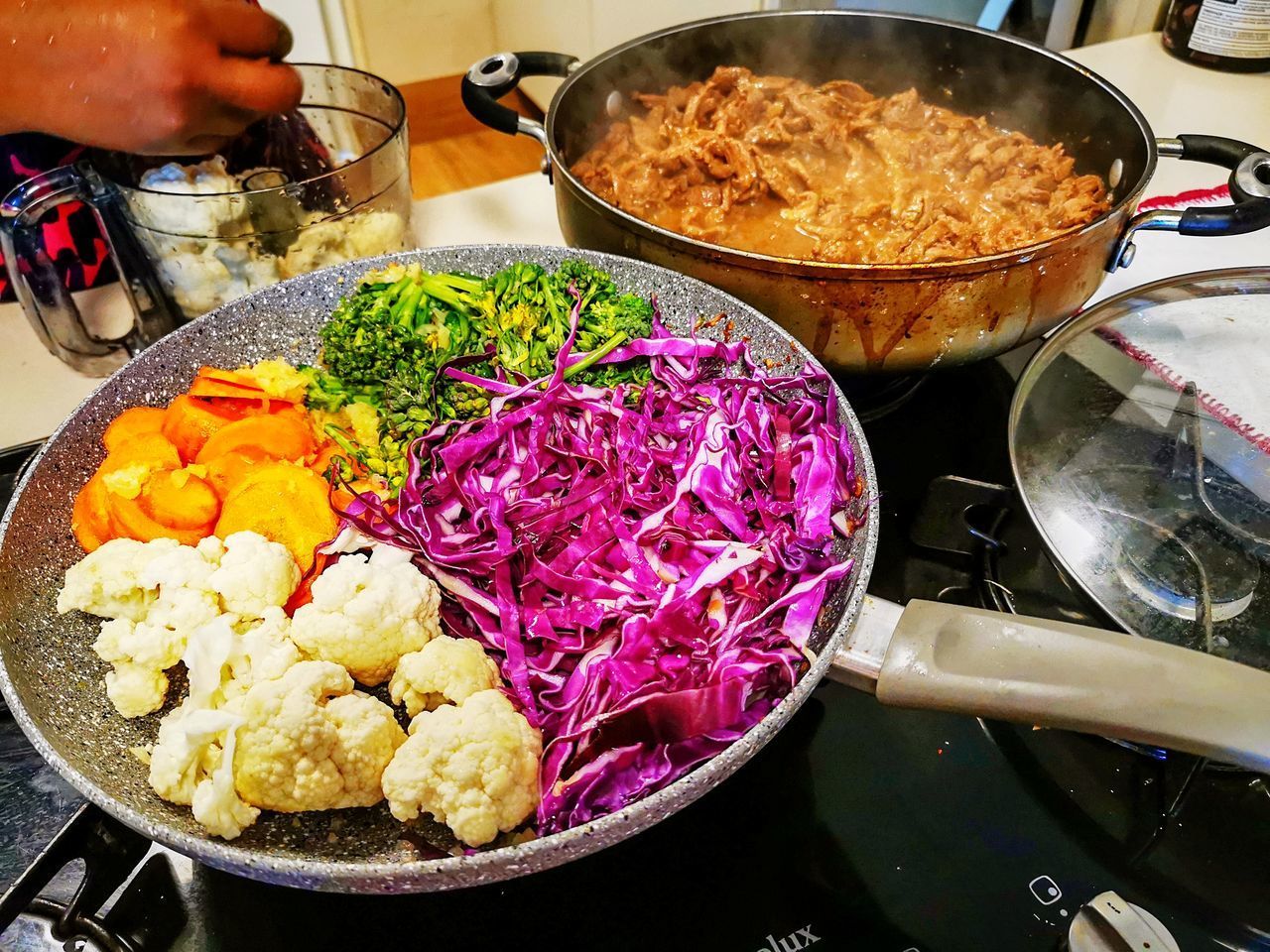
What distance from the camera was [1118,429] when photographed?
47.3 inches

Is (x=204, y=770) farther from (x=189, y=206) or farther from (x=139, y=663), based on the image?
(x=189, y=206)

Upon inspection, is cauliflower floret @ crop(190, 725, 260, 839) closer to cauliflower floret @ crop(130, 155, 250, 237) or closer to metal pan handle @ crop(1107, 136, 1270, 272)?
cauliflower floret @ crop(130, 155, 250, 237)

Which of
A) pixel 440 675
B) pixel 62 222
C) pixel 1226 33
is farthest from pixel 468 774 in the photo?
pixel 1226 33

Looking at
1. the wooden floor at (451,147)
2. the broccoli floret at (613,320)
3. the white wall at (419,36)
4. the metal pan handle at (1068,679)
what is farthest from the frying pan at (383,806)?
the white wall at (419,36)

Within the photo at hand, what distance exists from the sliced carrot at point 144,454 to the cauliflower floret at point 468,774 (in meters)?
0.51

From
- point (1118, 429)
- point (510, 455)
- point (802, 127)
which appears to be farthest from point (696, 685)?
point (802, 127)

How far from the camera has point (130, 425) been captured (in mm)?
1092

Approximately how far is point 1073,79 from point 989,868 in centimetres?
137

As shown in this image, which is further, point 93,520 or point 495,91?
point 495,91

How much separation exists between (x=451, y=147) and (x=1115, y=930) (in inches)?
174

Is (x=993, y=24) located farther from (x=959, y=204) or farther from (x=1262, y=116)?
(x=959, y=204)

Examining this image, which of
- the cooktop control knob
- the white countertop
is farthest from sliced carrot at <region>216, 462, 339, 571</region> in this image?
the cooktop control knob

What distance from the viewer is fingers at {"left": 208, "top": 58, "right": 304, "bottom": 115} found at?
4.17 feet

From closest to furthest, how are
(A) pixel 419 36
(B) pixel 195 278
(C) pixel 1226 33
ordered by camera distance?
(B) pixel 195 278
(C) pixel 1226 33
(A) pixel 419 36
